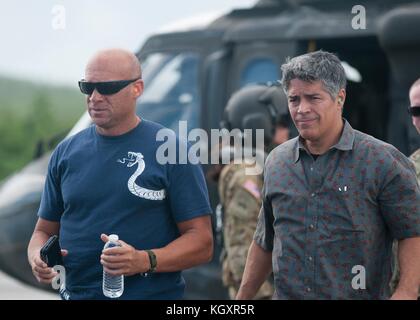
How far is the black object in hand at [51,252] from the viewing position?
3.74 metres

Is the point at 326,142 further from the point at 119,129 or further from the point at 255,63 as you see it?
the point at 255,63

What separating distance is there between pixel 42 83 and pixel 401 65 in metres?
37.9

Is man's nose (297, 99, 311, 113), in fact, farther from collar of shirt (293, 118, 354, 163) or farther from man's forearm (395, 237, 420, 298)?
man's forearm (395, 237, 420, 298)

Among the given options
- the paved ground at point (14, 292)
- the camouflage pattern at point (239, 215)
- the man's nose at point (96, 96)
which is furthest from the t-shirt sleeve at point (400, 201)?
the paved ground at point (14, 292)

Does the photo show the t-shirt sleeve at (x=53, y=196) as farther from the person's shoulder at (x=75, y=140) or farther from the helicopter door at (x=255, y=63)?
the helicopter door at (x=255, y=63)

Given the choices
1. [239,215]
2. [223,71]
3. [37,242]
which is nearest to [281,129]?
[239,215]

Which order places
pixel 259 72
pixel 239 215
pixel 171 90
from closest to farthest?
pixel 239 215
pixel 259 72
pixel 171 90

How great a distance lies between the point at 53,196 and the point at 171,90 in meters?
3.91

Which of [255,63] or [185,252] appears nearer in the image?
[185,252]

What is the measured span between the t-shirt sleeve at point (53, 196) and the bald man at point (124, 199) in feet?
0.16

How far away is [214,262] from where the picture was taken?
7277 mm

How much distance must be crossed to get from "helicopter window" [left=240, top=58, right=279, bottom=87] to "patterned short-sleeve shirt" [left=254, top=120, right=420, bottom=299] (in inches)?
150

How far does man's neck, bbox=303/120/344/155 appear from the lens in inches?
142

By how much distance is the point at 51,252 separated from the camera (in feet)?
12.3
